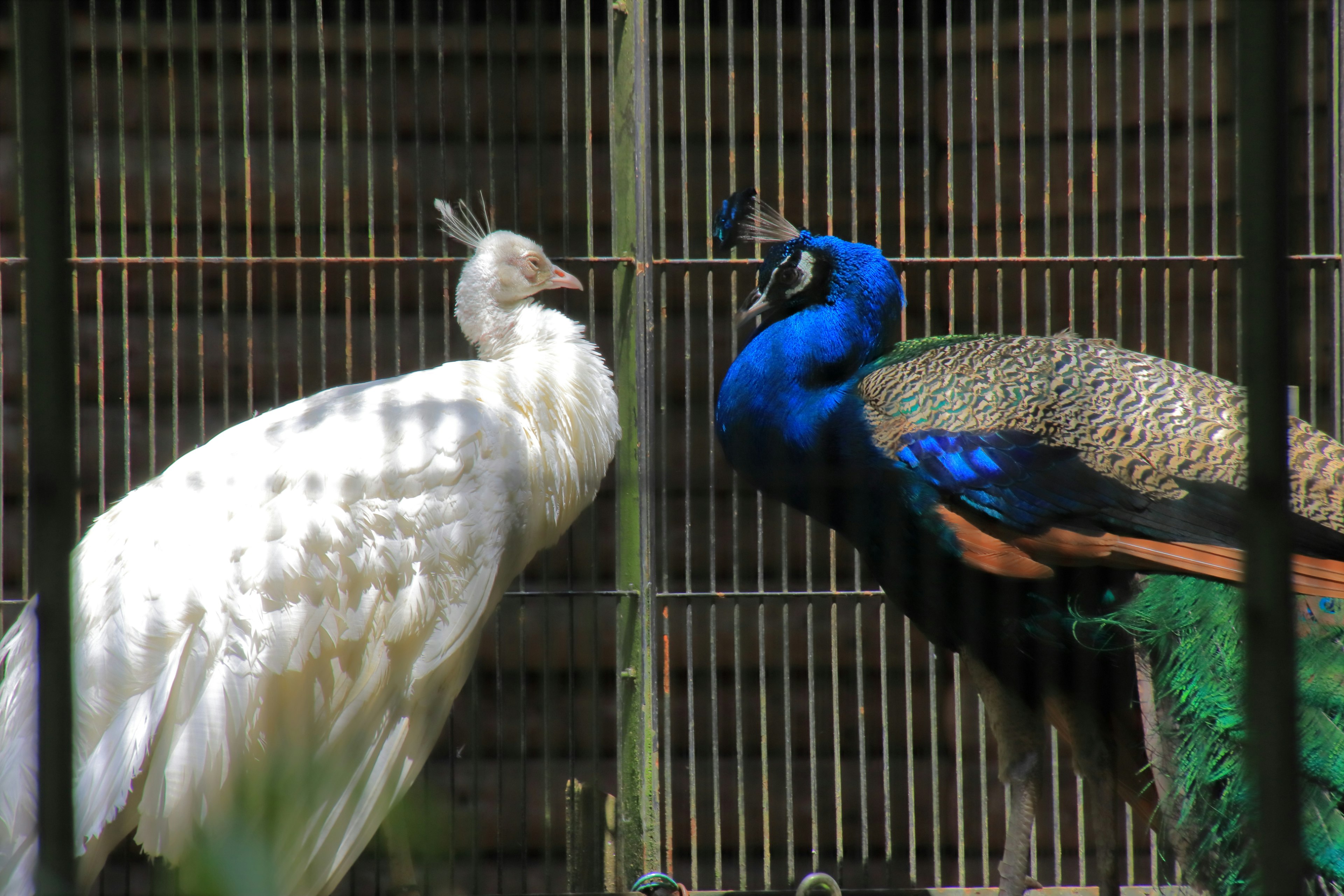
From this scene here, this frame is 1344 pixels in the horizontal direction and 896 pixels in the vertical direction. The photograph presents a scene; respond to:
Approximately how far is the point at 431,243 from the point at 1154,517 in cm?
199

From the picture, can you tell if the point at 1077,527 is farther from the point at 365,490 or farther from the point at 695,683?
the point at 695,683

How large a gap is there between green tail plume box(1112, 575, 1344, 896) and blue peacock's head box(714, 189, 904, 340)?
668mm

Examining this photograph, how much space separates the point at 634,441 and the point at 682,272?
554 millimetres

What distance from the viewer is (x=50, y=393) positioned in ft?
1.54

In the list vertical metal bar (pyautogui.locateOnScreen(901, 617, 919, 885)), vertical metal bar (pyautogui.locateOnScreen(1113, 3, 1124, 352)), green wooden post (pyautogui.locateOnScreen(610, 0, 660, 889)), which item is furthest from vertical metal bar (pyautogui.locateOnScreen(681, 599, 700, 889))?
vertical metal bar (pyautogui.locateOnScreen(1113, 3, 1124, 352))

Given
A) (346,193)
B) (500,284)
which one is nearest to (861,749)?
(500,284)

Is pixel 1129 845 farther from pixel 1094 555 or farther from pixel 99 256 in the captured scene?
pixel 99 256

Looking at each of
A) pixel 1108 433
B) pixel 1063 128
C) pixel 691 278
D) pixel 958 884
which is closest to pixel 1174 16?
pixel 1063 128

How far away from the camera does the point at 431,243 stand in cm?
291

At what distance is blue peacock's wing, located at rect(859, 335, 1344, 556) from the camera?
62.8 inches

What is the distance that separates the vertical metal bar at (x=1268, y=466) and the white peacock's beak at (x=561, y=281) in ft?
5.98

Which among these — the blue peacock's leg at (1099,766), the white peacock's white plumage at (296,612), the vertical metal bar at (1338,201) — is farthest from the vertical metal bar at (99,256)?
the vertical metal bar at (1338,201)

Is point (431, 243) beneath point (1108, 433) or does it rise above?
above

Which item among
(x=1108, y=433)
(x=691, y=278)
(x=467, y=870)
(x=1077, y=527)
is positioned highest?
(x=691, y=278)
